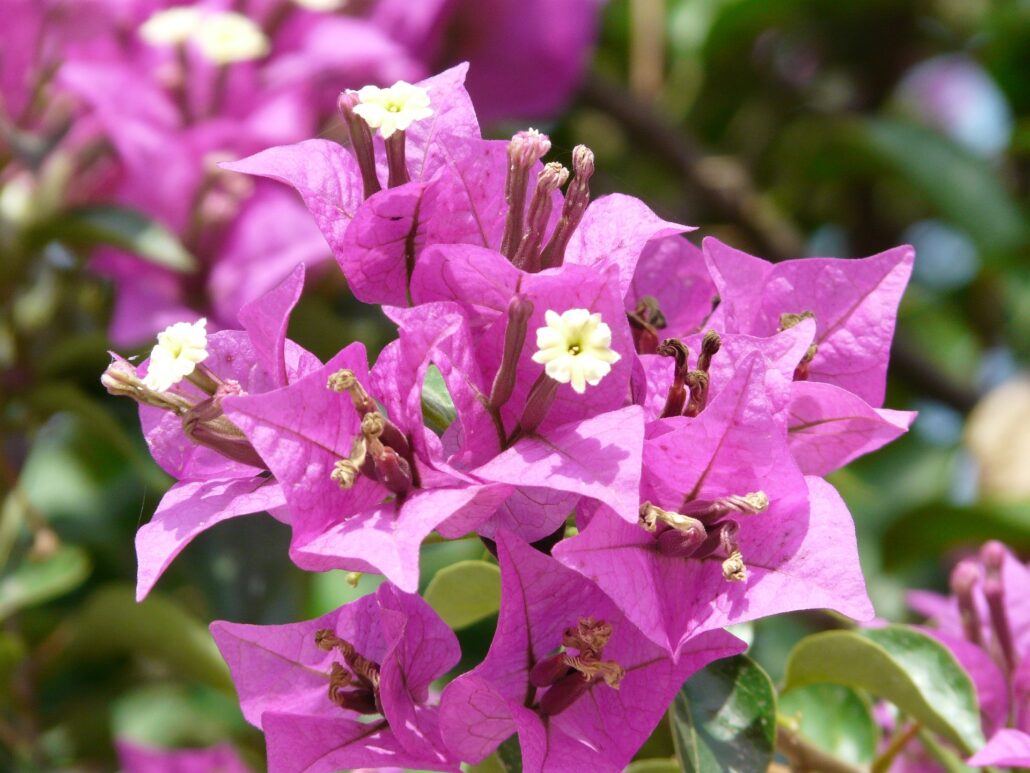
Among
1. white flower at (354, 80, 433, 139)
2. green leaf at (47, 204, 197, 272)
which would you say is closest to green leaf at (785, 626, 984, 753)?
white flower at (354, 80, 433, 139)

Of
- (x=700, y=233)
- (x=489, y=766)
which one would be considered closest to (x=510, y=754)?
(x=489, y=766)

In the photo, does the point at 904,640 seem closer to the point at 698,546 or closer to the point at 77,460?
the point at 698,546

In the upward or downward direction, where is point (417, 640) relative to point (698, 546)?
downward

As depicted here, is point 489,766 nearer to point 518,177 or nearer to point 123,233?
point 518,177

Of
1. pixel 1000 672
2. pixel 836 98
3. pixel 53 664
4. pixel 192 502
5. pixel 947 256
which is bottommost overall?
pixel 53 664

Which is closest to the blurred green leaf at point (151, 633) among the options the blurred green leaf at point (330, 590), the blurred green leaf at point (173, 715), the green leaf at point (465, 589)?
the blurred green leaf at point (330, 590)

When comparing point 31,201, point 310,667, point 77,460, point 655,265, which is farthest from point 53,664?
point 655,265

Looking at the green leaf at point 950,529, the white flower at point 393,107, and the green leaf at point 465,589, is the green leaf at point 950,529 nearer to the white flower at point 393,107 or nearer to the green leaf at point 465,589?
the green leaf at point 465,589
